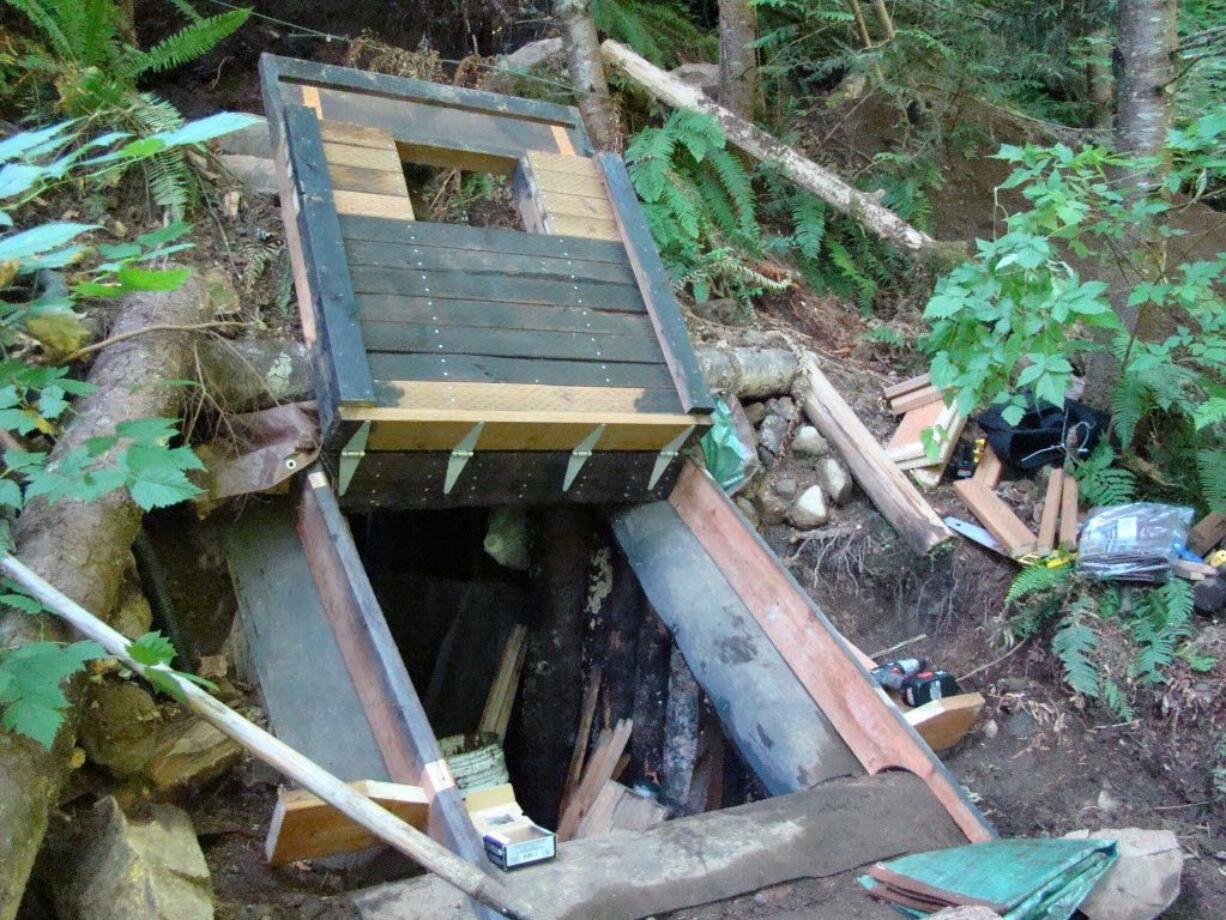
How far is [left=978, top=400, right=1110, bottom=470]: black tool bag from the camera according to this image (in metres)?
5.11

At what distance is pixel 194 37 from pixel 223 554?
3293 mm

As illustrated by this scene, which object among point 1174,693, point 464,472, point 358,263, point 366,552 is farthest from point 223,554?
point 1174,693

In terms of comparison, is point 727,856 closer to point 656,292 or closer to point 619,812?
point 619,812

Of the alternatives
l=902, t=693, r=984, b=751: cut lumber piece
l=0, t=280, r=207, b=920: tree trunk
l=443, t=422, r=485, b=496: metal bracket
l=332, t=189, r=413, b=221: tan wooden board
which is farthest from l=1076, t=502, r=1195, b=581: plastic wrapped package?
l=0, t=280, r=207, b=920: tree trunk

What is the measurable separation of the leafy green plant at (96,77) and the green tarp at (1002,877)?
14.1 ft

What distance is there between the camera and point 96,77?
4965 millimetres

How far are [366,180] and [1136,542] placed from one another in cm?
378

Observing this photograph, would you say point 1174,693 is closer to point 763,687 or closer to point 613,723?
point 763,687

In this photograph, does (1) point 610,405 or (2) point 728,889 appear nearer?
(2) point 728,889

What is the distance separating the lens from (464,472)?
420 centimetres

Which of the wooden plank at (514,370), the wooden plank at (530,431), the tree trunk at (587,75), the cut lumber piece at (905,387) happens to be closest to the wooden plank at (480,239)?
the wooden plank at (514,370)

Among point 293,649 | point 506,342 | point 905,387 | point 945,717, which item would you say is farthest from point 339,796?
point 905,387

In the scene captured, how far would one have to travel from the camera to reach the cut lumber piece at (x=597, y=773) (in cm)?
496

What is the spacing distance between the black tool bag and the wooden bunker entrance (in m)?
1.70
